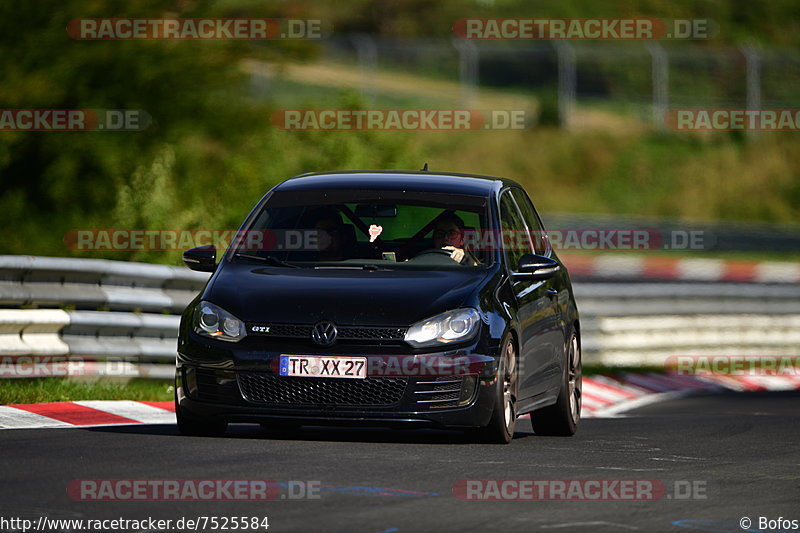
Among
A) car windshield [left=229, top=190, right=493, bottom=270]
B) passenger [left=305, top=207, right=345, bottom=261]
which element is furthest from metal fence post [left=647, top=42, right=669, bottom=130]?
passenger [left=305, top=207, right=345, bottom=261]

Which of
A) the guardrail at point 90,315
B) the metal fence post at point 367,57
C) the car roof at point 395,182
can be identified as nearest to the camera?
the car roof at point 395,182

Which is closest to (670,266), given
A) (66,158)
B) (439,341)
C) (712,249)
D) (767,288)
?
(712,249)

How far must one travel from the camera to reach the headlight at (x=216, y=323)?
9703 mm

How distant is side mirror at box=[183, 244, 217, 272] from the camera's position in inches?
413

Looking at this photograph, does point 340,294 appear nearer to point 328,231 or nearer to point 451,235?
point 328,231

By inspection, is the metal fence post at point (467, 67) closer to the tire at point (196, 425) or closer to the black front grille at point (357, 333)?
the tire at point (196, 425)

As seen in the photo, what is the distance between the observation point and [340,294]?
384 inches

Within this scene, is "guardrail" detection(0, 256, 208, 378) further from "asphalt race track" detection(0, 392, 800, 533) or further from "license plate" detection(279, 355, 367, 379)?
"license plate" detection(279, 355, 367, 379)

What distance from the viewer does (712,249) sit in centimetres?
4531

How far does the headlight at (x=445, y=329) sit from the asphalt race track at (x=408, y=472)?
605 mm

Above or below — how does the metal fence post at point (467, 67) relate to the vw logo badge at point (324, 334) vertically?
above

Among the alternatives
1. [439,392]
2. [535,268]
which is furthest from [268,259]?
[535,268]

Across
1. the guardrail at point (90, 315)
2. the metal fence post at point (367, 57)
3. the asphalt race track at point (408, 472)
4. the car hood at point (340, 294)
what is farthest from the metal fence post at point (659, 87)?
the car hood at point (340, 294)

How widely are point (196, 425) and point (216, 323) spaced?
2.03 ft
